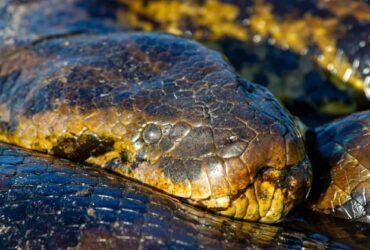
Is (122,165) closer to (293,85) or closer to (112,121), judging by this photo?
(112,121)

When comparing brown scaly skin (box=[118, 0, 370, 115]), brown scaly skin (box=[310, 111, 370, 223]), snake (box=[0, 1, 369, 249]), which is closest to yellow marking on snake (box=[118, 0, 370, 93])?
A: brown scaly skin (box=[118, 0, 370, 115])

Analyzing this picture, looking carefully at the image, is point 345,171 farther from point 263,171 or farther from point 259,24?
point 259,24

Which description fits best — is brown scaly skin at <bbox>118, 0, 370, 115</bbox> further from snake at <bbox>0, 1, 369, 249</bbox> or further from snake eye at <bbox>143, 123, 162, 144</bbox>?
snake eye at <bbox>143, 123, 162, 144</bbox>

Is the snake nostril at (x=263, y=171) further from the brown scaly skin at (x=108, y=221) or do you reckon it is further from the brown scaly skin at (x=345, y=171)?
the brown scaly skin at (x=345, y=171)

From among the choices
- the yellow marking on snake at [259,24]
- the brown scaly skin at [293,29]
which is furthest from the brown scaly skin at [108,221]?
the yellow marking on snake at [259,24]

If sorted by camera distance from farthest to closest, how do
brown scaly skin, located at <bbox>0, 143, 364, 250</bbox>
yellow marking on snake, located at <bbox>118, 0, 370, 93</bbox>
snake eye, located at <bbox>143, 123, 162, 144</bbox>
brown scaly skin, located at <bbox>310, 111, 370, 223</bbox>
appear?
1. yellow marking on snake, located at <bbox>118, 0, 370, 93</bbox>
2. brown scaly skin, located at <bbox>310, 111, 370, 223</bbox>
3. snake eye, located at <bbox>143, 123, 162, 144</bbox>
4. brown scaly skin, located at <bbox>0, 143, 364, 250</bbox>

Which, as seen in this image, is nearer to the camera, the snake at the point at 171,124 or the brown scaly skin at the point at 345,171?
the snake at the point at 171,124

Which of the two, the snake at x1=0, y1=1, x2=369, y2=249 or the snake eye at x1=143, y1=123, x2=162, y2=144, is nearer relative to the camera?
the snake at x1=0, y1=1, x2=369, y2=249

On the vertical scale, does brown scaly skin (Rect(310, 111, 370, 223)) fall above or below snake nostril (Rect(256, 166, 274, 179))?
below
